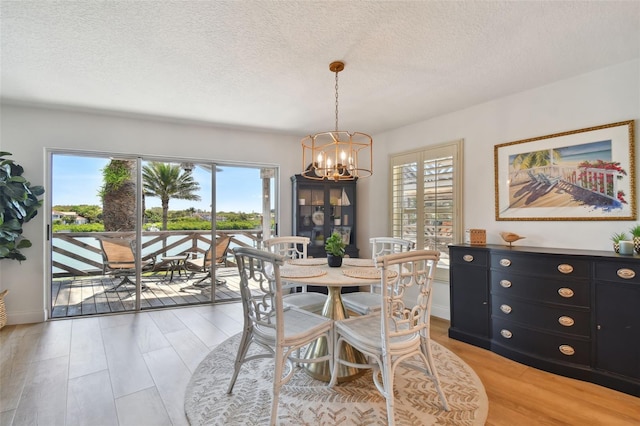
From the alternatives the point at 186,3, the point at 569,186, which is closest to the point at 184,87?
the point at 186,3

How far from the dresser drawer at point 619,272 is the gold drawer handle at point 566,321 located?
1.25ft

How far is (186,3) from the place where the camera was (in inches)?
70.7

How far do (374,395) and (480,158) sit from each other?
2.71 m

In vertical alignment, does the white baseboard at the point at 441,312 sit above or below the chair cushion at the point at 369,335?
below

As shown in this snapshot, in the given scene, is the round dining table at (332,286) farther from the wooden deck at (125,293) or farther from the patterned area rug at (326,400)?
the wooden deck at (125,293)

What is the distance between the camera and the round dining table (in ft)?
6.77

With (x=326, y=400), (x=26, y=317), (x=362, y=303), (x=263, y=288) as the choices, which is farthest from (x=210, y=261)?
(x=326, y=400)

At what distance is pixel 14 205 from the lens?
3.21 meters

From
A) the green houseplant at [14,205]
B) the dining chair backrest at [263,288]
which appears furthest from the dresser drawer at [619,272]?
the green houseplant at [14,205]

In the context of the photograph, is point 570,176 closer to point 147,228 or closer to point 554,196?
point 554,196

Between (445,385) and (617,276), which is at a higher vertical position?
(617,276)

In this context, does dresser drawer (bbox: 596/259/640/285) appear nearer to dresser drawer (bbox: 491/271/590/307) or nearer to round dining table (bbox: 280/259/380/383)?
dresser drawer (bbox: 491/271/590/307)

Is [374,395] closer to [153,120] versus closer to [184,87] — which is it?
[184,87]

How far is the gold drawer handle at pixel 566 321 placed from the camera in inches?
93.9
